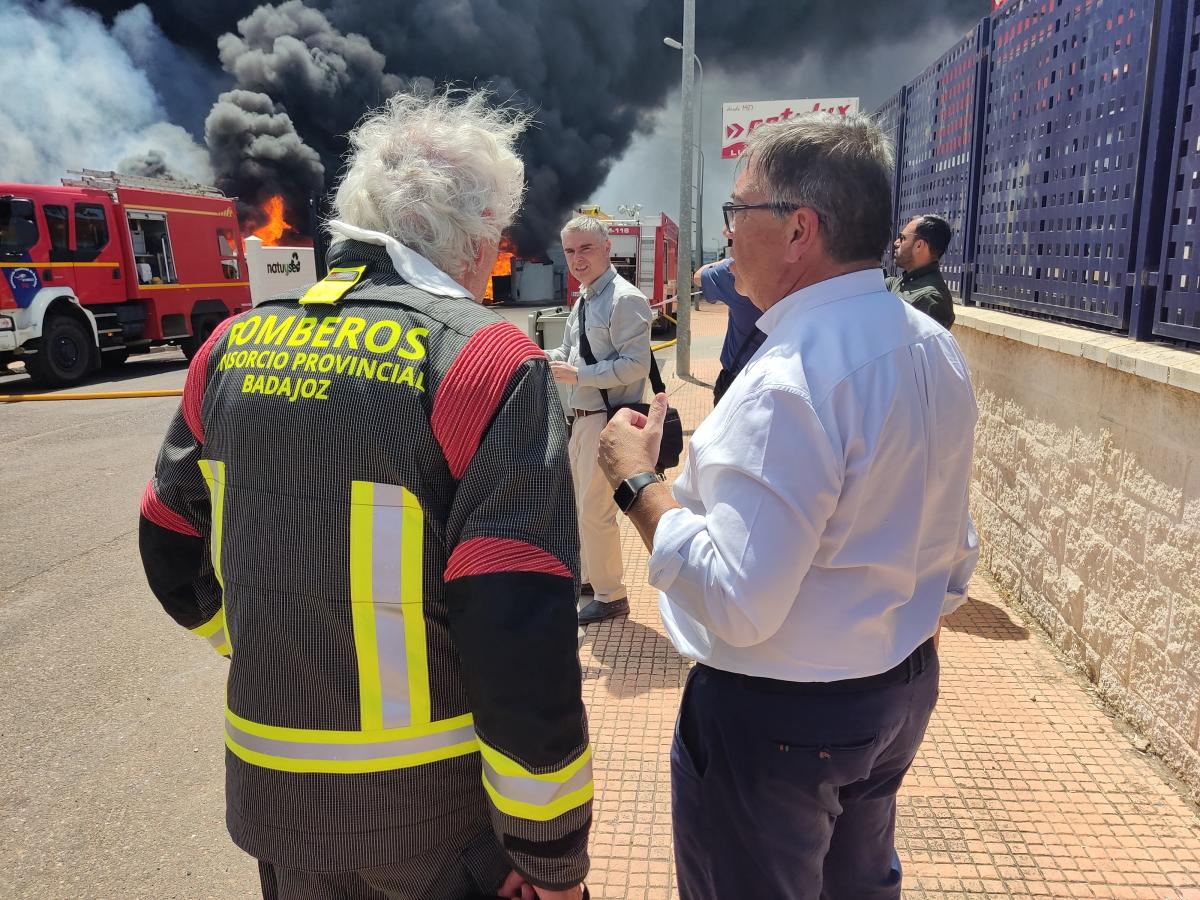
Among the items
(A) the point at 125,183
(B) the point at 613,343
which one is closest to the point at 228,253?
(A) the point at 125,183

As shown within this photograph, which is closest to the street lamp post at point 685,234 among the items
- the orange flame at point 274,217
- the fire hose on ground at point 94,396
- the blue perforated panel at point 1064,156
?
the fire hose on ground at point 94,396

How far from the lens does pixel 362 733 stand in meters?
1.40

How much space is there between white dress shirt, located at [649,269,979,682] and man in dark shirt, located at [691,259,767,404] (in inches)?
57.4

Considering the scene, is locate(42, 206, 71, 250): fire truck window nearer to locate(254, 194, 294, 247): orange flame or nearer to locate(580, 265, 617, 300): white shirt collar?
locate(580, 265, 617, 300): white shirt collar

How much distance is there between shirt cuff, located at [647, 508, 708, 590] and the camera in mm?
1427

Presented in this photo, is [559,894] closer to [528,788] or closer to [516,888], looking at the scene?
[516,888]

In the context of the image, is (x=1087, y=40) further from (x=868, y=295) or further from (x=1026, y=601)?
(x=868, y=295)

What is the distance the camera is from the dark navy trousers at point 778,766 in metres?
1.48

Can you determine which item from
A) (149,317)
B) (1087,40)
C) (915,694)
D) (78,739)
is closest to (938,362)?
(915,694)

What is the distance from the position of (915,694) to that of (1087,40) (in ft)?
10.8

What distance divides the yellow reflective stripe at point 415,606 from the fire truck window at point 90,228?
14.9 m

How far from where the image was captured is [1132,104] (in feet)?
10.5

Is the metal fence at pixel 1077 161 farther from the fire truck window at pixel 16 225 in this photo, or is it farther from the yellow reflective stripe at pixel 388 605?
the fire truck window at pixel 16 225

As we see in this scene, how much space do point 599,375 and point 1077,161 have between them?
2.27m
